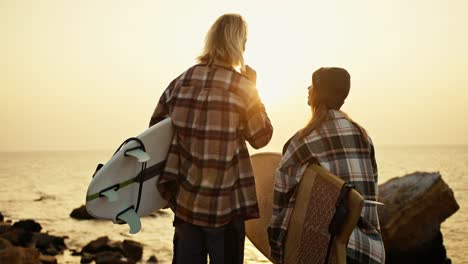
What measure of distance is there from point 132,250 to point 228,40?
357 inches

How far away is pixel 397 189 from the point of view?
8.96 meters

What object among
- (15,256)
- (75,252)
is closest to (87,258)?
(75,252)

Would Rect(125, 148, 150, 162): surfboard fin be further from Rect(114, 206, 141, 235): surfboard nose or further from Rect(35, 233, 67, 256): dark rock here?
Rect(35, 233, 67, 256): dark rock

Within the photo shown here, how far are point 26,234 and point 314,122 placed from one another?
36.8 feet

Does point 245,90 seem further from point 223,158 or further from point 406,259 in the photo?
point 406,259

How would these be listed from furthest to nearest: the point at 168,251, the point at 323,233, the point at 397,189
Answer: the point at 168,251, the point at 397,189, the point at 323,233

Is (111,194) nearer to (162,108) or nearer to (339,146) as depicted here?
(162,108)

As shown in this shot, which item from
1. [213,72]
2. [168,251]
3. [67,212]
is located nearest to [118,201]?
[213,72]

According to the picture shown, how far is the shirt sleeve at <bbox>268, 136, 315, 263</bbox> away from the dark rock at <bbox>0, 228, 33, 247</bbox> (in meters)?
9.99

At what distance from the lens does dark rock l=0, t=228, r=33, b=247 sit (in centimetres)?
1232

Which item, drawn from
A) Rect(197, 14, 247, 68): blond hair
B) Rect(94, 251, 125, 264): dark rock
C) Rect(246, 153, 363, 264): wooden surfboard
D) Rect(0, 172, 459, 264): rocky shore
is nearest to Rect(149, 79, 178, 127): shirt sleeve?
Rect(197, 14, 247, 68): blond hair

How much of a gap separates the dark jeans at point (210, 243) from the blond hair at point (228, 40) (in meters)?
0.94

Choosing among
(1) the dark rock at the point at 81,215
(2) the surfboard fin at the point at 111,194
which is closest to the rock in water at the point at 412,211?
Answer: (2) the surfboard fin at the point at 111,194

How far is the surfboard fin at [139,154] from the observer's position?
11.7 feet
